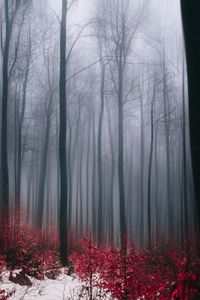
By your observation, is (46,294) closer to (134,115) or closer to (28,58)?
(28,58)

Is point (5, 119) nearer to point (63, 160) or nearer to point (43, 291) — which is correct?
point (63, 160)

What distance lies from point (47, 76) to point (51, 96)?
1.17 metres

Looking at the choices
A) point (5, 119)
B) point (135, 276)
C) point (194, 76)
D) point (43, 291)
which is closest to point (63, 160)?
point (5, 119)

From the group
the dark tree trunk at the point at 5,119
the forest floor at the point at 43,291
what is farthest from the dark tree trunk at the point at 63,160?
the dark tree trunk at the point at 5,119

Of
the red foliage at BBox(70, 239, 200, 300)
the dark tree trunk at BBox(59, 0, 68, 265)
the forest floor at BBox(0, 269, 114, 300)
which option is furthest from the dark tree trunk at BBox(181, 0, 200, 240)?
the dark tree trunk at BBox(59, 0, 68, 265)

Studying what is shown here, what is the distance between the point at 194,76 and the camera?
294 cm

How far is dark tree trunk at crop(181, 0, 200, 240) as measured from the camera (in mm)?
2891

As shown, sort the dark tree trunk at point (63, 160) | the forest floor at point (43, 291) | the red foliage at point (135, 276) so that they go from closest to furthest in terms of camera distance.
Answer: the red foliage at point (135, 276), the forest floor at point (43, 291), the dark tree trunk at point (63, 160)

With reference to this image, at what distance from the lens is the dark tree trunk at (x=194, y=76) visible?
9.48ft

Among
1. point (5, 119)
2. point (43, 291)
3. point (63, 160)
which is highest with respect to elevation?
point (5, 119)

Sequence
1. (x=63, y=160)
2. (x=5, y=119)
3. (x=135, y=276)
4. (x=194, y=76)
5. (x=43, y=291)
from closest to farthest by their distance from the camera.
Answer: (x=194, y=76) < (x=135, y=276) < (x=43, y=291) < (x=63, y=160) < (x=5, y=119)

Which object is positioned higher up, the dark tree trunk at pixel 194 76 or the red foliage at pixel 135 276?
the dark tree trunk at pixel 194 76

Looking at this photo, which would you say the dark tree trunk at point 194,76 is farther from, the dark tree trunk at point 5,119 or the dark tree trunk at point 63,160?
the dark tree trunk at point 5,119

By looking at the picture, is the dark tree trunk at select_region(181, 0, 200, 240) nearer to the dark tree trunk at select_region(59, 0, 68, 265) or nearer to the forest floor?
the forest floor
